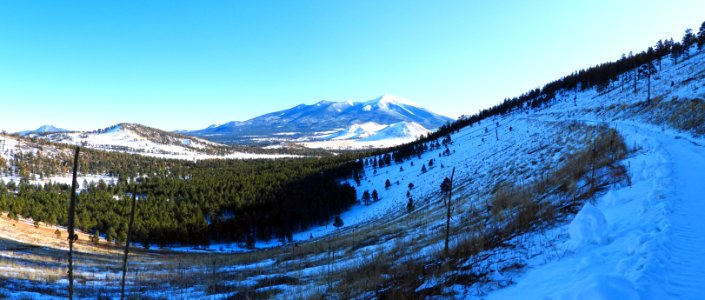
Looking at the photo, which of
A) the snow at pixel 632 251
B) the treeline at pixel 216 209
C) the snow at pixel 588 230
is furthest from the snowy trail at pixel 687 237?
the treeline at pixel 216 209

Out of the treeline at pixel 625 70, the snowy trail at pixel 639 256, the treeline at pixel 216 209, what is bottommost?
the treeline at pixel 216 209

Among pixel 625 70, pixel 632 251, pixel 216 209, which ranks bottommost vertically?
pixel 216 209

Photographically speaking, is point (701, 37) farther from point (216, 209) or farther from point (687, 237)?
point (216, 209)

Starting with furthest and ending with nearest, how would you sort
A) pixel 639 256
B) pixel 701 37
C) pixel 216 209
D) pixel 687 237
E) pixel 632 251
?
pixel 216 209, pixel 701 37, pixel 687 237, pixel 632 251, pixel 639 256

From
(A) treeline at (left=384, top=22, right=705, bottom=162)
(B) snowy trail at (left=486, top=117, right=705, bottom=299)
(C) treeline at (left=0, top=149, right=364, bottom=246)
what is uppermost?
(A) treeline at (left=384, top=22, right=705, bottom=162)

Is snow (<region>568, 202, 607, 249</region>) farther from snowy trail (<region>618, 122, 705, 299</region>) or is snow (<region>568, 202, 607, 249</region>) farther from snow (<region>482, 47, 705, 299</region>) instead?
snowy trail (<region>618, 122, 705, 299</region>)

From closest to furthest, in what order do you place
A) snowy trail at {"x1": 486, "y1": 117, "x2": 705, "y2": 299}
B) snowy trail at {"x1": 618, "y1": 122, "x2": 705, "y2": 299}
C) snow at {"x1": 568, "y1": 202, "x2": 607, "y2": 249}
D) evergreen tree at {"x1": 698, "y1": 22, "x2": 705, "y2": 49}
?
1. snowy trail at {"x1": 486, "y1": 117, "x2": 705, "y2": 299}
2. snowy trail at {"x1": 618, "y1": 122, "x2": 705, "y2": 299}
3. snow at {"x1": 568, "y1": 202, "x2": 607, "y2": 249}
4. evergreen tree at {"x1": 698, "y1": 22, "x2": 705, "y2": 49}

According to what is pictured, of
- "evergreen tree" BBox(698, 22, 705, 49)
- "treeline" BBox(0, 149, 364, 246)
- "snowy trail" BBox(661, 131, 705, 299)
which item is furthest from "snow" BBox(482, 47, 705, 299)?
"evergreen tree" BBox(698, 22, 705, 49)

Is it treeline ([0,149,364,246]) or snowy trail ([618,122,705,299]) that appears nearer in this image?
snowy trail ([618,122,705,299])

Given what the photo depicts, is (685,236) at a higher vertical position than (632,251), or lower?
higher

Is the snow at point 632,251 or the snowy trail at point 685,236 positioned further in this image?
the snowy trail at point 685,236

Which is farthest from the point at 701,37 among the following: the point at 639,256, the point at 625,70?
the point at 639,256

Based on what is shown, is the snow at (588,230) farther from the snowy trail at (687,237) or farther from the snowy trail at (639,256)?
the snowy trail at (687,237)

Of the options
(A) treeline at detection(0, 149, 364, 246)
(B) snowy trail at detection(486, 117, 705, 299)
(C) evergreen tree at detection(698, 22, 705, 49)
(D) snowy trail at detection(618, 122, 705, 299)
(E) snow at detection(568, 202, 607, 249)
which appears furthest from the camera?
(A) treeline at detection(0, 149, 364, 246)
